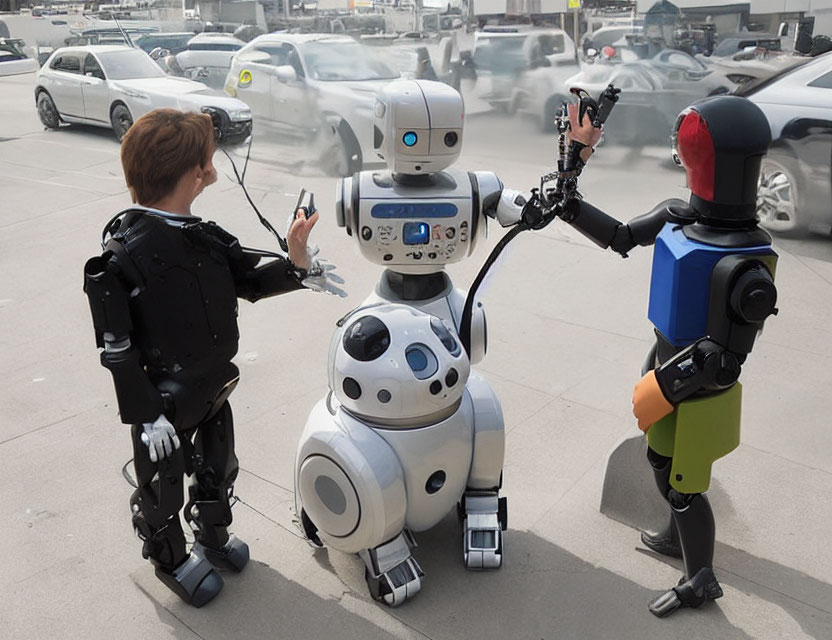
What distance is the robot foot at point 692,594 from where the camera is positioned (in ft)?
9.30

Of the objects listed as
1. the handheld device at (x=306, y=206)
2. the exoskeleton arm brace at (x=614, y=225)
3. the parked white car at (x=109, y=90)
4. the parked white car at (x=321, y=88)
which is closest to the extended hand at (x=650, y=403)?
the exoskeleton arm brace at (x=614, y=225)

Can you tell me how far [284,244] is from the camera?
285 centimetres

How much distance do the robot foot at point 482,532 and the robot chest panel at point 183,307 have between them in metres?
1.08

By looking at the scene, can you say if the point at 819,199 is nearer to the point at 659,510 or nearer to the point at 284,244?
the point at 659,510

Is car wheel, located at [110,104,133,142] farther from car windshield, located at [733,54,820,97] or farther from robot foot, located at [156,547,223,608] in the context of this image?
robot foot, located at [156,547,223,608]

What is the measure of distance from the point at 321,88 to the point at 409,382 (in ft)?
25.2

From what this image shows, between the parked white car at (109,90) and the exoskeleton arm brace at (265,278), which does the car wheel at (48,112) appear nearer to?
the parked white car at (109,90)

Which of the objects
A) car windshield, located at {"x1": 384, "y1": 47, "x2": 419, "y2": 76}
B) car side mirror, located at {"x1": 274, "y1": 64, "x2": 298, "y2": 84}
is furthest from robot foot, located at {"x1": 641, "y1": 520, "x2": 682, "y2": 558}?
car windshield, located at {"x1": 384, "y1": 47, "x2": 419, "y2": 76}

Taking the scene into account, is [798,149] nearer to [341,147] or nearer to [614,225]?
[614,225]

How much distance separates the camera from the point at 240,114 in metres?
10.5

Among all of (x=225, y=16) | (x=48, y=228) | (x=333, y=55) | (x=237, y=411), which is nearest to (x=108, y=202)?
(x=48, y=228)

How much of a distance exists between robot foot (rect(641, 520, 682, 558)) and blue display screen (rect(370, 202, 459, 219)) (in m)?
1.42

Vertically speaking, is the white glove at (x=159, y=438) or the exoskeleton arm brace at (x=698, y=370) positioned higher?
the exoskeleton arm brace at (x=698, y=370)

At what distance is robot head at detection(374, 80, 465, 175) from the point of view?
307 cm
